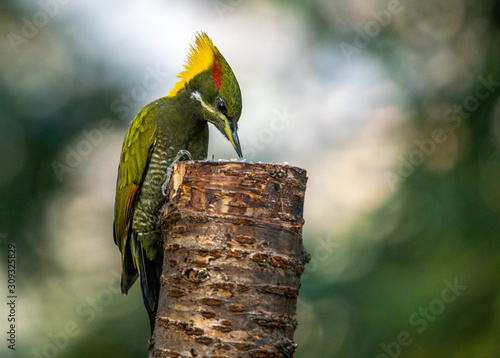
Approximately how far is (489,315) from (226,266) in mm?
1708

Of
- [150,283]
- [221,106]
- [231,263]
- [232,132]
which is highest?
[221,106]

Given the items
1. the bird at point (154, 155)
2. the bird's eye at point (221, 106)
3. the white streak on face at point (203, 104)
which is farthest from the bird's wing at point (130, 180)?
the bird's eye at point (221, 106)

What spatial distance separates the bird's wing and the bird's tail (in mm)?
55

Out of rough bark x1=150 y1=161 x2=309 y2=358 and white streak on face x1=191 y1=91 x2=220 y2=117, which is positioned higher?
white streak on face x1=191 y1=91 x2=220 y2=117

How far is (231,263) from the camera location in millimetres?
2037

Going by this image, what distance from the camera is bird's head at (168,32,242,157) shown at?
3.53 meters

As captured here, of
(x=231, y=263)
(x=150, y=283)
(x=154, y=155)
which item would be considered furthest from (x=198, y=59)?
(x=231, y=263)

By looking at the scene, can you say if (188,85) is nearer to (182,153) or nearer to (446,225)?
(182,153)

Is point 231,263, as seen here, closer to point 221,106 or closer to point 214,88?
point 221,106

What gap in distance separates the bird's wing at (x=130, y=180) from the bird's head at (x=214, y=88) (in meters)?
0.38

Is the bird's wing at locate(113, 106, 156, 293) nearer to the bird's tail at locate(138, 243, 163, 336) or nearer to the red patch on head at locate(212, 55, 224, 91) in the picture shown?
the bird's tail at locate(138, 243, 163, 336)

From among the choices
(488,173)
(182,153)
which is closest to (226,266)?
(182,153)

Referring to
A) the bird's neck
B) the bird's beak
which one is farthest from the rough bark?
the bird's neck

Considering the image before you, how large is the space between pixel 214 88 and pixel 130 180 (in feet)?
2.71
